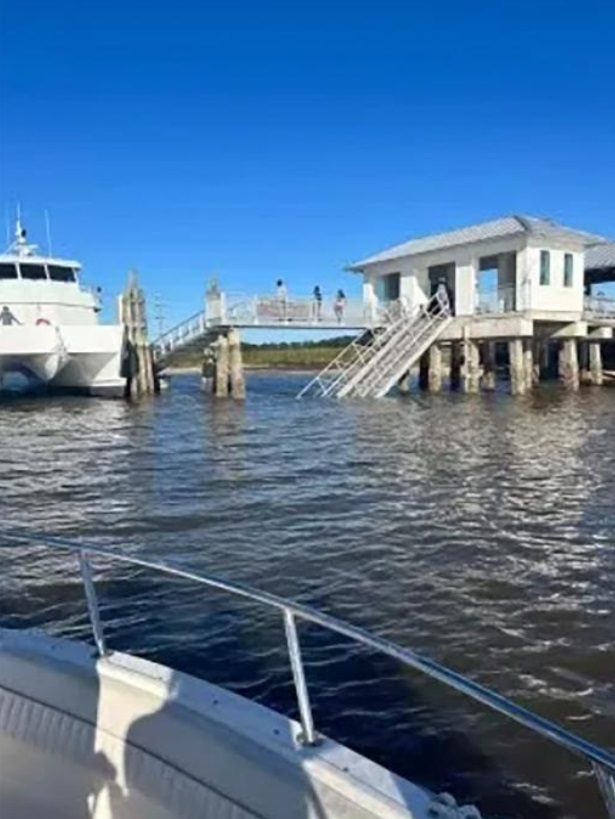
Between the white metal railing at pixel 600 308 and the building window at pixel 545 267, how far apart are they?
11.7ft

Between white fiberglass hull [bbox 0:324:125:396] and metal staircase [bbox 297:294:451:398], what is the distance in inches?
319

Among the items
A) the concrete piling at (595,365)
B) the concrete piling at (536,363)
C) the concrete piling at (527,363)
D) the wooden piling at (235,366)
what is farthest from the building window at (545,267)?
the wooden piling at (235,366)

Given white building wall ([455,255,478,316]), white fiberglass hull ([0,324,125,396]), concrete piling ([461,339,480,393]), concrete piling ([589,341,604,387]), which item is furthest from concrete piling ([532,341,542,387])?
white fiberglass hull ([0,324,125,396])

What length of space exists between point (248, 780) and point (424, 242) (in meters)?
33.6

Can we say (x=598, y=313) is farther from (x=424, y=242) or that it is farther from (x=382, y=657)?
(x=382, y=657)

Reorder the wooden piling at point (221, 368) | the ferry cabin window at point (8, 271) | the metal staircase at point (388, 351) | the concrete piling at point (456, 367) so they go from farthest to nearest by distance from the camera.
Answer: the concrete piling at point (456, 367), the ferry cabin window at point (8, 271), the wooden piling at point (221, 368), the metal staircase at point (388, 351)

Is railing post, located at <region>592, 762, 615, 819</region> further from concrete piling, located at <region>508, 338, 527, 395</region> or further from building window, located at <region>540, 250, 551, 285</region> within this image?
building window, located at <region>540, 250, 551, 285</region>

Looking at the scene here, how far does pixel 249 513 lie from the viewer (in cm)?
1042

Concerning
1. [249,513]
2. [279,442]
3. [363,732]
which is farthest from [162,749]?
[279,442]

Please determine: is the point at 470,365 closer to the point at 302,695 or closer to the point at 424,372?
the point at 424,372

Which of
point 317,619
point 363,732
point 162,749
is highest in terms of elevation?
point 317,619

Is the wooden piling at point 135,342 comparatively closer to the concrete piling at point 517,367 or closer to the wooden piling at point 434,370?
the wooden piling at point 434,370

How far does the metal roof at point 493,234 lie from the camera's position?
28.8m

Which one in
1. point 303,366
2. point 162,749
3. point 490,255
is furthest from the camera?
point 303,366
